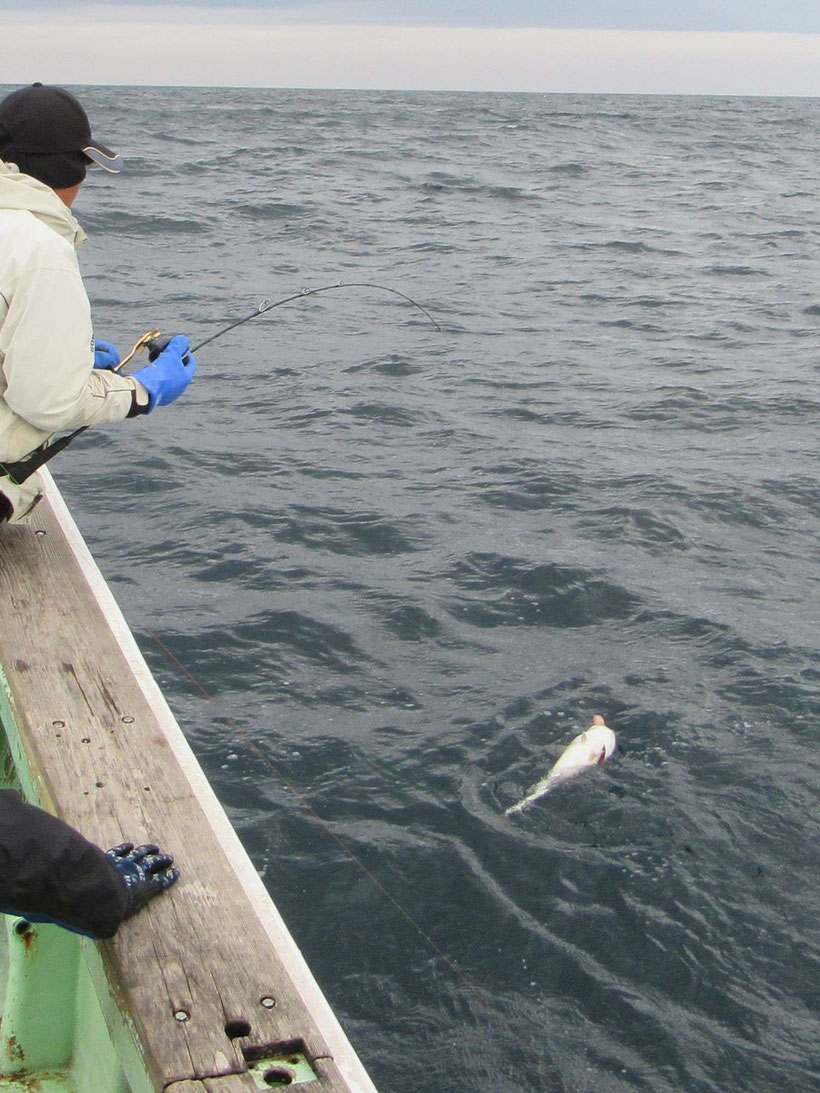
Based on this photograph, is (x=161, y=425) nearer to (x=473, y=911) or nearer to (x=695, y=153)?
(x=473, y=911)

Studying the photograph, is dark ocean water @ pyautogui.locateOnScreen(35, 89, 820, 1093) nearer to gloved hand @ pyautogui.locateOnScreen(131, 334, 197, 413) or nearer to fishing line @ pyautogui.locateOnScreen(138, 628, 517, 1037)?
fishing line @ pyautogui.locateOnScreen(138, 628, 517, 1037)

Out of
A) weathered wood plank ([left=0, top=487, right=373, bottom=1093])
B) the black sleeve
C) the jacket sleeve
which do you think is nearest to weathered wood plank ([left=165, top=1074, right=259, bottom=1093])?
weathered wood plank ([left=0, top=487, right=373, bottom=1093])

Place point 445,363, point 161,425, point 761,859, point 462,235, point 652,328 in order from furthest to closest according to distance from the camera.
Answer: point 462,235 → point 652,328 → point 445,363 → point 161,425 → point 761,859

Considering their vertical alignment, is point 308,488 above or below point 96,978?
below

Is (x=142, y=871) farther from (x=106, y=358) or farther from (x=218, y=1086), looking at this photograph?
(x=106, y=358)

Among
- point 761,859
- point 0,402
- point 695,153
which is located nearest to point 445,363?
point 761,859

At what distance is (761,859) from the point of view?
4.86 m

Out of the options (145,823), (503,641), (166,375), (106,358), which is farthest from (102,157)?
(503,641)

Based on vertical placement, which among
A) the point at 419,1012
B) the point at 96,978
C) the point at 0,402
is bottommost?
the point at 419,1012

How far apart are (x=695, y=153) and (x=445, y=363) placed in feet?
115

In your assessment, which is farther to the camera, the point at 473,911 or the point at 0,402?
the point at 473,911

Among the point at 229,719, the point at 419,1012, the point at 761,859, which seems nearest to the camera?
the point at 419,1012

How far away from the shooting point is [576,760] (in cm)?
524

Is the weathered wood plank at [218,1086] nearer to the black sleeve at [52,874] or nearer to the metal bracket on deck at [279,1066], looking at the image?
the metal bracket on deck at [279,1066]
